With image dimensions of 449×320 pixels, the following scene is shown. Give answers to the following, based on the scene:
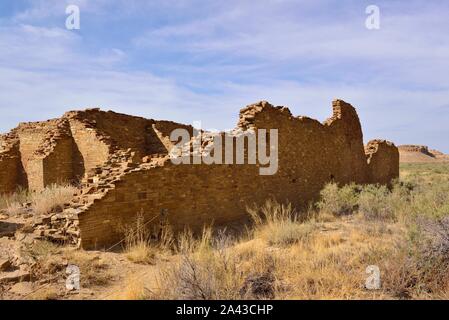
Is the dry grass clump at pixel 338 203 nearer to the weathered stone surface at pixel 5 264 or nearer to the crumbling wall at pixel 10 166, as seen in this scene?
the weathered stone surface at pixel 5 264

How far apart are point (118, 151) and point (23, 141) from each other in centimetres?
490

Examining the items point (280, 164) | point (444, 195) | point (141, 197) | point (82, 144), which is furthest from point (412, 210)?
point (82, 144)

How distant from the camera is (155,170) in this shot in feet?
25.4

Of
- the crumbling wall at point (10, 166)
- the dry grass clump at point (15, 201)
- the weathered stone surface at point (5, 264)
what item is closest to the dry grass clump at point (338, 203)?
the weathered stone surface at point (5, 264)

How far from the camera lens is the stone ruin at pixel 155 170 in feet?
23.3

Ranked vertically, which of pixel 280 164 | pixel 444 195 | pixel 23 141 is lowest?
pixel 444 195

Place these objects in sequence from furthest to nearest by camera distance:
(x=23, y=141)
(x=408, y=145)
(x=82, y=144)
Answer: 1. (x=408, y=145)
2. (x=23, y=141)
3. (x=82, y=144)

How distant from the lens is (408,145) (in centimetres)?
5762

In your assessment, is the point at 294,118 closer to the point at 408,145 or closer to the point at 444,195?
the point at 444,195

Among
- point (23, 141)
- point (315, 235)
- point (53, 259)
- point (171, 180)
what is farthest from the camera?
point (23, 141)

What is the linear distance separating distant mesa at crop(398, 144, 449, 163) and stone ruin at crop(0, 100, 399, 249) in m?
39.6

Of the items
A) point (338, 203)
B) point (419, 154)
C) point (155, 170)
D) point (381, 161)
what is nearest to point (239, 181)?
point (155, 170)

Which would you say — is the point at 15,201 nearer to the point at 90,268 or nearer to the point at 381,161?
the point at 90,268

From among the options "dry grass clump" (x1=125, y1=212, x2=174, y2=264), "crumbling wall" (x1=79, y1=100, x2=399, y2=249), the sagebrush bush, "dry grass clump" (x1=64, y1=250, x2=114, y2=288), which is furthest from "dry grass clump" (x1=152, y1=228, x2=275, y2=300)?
the sagebrush bush
